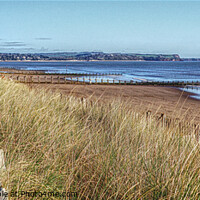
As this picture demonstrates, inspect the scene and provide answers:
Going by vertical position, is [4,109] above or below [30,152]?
above

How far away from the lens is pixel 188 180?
328 centimetres

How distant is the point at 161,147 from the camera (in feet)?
14.4

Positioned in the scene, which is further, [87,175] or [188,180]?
[87,175]

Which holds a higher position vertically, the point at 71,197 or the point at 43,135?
the point at 43,135

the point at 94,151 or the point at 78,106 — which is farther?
the point at 78,106

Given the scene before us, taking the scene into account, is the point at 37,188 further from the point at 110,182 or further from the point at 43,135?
the point at 43,135

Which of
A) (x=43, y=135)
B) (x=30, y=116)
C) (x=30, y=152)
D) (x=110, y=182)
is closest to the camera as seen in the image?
(x=110, y=182)

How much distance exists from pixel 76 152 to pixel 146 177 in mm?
1369

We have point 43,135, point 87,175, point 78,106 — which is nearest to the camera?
point 87,175

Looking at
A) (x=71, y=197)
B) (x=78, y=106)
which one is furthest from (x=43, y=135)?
(x=78, y=106)

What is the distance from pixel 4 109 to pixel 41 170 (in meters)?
2.44

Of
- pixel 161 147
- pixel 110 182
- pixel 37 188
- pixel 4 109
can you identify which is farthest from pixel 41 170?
pixel 4 109

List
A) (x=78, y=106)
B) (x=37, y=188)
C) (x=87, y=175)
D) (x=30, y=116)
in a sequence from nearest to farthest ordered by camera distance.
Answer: (x=37, y=188), (x=87, y=175), (x=30, y=116), (x=78, y=106)

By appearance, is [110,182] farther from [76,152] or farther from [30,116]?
[30,116]
